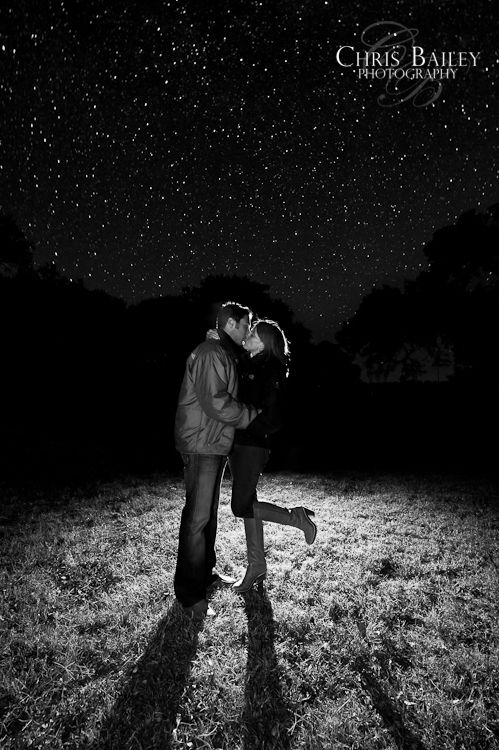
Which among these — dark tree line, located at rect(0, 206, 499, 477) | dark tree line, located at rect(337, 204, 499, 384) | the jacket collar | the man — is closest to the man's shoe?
the man

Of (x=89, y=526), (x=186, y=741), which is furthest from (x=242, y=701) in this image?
(x=89, y=526)

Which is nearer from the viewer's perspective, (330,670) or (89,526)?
(330,670)

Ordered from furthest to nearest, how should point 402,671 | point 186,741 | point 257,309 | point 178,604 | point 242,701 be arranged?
1. point 257,309
2. point 178,604
3. point 402,671
4. point 242,701
5. point 186,741

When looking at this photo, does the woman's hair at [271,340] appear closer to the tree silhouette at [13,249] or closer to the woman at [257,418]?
the woman at [257,418]

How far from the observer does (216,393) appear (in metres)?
3.05

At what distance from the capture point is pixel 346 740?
2.06 m

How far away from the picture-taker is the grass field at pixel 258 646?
212 centimetres

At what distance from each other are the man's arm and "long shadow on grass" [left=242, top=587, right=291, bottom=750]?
5.01ft

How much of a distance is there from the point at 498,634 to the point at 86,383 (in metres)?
23.4

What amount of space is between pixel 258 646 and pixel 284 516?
1265 millimetres

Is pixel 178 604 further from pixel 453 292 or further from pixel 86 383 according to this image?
pixel 453 292

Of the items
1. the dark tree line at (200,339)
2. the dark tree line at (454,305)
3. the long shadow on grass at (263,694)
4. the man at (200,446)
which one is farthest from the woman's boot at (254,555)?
the dark tree line at (454,305)

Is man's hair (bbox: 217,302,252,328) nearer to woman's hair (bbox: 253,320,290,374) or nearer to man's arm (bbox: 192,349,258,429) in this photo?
woman's hair (bbox: 253,320,290,374)

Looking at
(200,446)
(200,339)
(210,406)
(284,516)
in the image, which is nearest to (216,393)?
(210,406)
